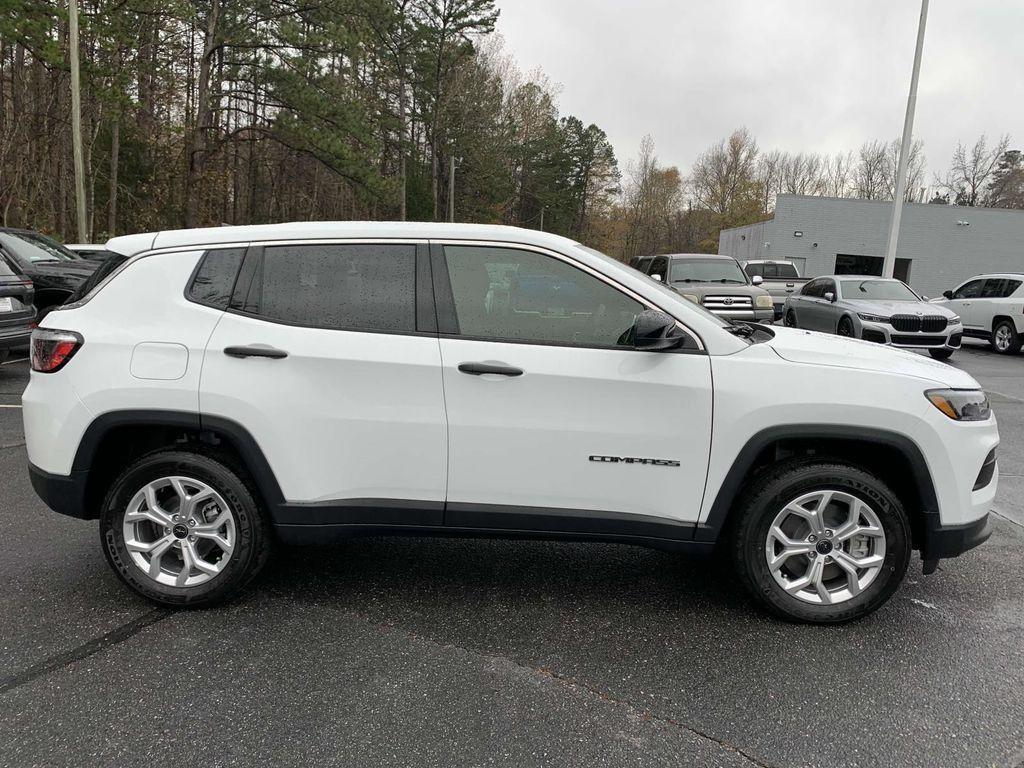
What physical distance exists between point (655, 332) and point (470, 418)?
88cm

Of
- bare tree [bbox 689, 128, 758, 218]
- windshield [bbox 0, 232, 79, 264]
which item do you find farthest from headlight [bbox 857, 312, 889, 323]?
bare tree [bbox 689, 128, 758, 218]

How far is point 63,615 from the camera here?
10.5 ft

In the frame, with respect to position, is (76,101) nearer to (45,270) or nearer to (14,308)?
(45,270)

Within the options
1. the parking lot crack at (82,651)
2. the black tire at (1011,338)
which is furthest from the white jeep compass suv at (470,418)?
the black tire at (1011,338)

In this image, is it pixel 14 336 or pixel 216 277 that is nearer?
pixel 216 277

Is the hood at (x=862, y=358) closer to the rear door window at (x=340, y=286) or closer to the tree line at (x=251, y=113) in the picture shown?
the rear door window at (x=340, y=286)

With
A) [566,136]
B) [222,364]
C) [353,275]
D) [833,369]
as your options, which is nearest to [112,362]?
[222,364]

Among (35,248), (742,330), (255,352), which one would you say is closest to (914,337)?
(742,330)

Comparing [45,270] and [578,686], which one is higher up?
[45,270]

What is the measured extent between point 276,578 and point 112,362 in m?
1.35

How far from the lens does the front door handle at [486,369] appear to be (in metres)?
3.01

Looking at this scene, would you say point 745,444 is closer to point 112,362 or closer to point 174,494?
point 174,494

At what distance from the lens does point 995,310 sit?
49.7 ft

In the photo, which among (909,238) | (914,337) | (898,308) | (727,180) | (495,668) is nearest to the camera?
(495,668)
